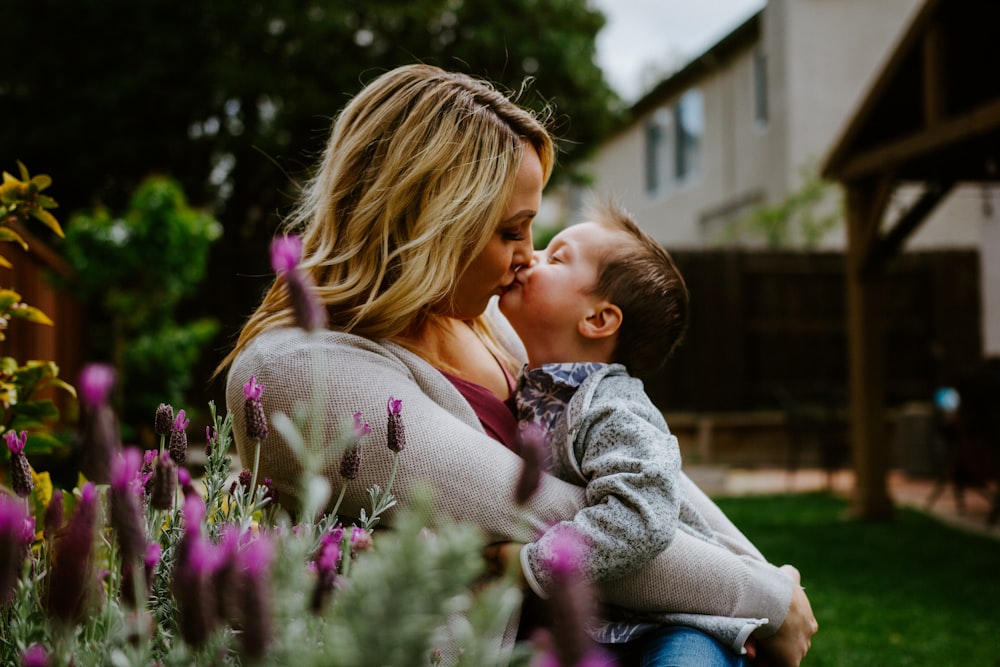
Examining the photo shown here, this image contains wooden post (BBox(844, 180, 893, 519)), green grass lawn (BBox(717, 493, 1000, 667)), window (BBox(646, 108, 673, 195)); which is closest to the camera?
green grass lawn (BBox(717, 493, 1000, 667))

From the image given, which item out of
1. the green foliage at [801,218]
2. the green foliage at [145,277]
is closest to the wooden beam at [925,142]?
the green foliage at [145,277]

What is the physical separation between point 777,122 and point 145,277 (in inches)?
469

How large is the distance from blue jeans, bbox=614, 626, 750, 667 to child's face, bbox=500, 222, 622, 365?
0.64 m

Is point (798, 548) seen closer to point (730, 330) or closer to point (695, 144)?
point (730, 330)

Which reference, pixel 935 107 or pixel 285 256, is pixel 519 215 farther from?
pixel 935 107

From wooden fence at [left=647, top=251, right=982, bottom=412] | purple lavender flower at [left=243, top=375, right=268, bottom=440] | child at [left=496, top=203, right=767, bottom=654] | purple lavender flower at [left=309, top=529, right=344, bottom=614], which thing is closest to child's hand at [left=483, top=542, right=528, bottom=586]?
child at [left=496, top=203, right=767, bottom=654]

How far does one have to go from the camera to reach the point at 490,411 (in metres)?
2.06

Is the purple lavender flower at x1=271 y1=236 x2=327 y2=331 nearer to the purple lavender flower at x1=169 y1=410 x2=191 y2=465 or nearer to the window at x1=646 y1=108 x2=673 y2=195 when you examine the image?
the purple lavender flower at x1=169 y1=410 x2=191 y2=465

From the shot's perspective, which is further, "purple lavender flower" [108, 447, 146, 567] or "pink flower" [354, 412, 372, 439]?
"pink flower" [354, 412, 372, 439]

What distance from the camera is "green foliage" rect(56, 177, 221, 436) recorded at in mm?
7992

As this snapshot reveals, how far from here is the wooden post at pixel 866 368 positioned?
8430 mm

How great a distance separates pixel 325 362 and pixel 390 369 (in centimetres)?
12

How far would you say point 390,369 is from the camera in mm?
1828

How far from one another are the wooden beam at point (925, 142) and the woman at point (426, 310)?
501 centimetres
